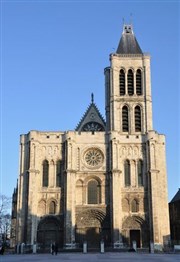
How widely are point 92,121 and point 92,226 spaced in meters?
15.6

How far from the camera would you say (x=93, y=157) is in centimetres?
4859

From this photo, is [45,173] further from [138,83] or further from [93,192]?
[138,83]

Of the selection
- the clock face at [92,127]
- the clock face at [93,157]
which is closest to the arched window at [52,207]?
the clock face at [93,157]

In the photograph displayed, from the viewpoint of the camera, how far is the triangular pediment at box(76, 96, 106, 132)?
54.7 meters

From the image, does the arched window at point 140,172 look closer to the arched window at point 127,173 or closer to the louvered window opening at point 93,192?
the arched window at point 127,173

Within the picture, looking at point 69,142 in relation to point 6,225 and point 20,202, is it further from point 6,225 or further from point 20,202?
point 6,225

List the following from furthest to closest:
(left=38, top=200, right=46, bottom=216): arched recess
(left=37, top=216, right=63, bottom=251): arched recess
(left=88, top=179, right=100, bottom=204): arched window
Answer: (left=88, top=179, right=100, bottom=204): arched window → (left=38, top=200, right=46, bottom=216): arched recess → (left=37, top=216, right=63, bottom=251): arched recess

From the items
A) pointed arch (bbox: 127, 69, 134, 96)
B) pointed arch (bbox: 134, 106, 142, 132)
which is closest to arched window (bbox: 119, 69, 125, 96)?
pointed arch (bbox: 127, 69, 134, 96)

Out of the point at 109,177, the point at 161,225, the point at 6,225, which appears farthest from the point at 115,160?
the point at 6,225

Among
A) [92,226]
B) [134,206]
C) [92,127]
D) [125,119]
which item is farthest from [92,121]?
[92,226]

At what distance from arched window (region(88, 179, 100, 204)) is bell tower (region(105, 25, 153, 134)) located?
25.0 ft

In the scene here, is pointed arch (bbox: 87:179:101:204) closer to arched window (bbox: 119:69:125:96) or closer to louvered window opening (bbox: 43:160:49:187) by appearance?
louvered window opening (bbox: 43:160:49:187)

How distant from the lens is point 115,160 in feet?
154

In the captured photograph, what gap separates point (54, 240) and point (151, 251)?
38.6ft
